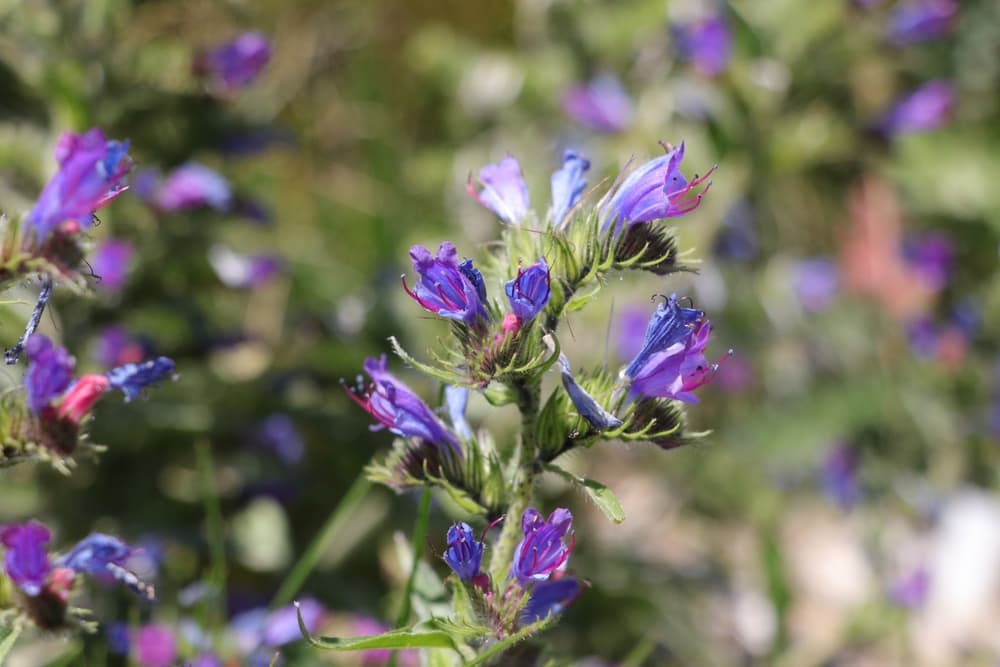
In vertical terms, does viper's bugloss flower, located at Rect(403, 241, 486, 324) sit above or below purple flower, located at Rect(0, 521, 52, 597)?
above

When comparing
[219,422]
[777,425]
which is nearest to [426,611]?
[219,422]

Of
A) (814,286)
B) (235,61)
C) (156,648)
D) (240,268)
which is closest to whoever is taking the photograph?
(156,648)

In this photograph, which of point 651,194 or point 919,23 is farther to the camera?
point 919,23

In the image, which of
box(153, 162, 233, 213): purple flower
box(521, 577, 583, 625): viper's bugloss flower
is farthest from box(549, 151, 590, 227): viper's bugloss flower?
box(153, 162, 233, 213): purple flower

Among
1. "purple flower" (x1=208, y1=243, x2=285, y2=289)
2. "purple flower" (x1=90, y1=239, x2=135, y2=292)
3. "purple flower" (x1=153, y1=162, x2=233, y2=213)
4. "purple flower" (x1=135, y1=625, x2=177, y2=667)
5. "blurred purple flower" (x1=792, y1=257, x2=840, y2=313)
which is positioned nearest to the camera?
"purple flower" (x1=135, y1=625, x2=177, y2=667)

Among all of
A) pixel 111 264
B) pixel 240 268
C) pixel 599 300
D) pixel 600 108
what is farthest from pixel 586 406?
pixel 600 108

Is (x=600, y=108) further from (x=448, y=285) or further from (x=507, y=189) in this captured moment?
(x=448, y=285)

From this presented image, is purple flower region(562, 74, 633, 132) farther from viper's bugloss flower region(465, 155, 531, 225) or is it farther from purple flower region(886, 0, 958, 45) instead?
viper's bugloss flower region(465, 155, 531, 225)
